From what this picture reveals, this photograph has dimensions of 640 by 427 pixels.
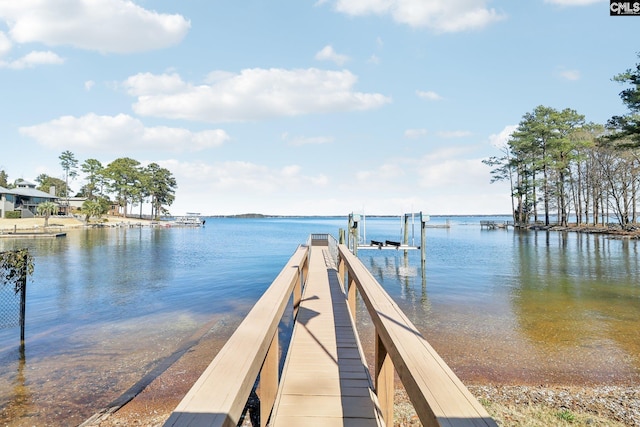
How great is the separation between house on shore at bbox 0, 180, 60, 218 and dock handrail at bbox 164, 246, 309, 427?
70901 millimetres

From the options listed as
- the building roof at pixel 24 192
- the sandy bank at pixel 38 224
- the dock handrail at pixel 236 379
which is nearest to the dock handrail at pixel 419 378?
the dock handrail at pixel 236 379

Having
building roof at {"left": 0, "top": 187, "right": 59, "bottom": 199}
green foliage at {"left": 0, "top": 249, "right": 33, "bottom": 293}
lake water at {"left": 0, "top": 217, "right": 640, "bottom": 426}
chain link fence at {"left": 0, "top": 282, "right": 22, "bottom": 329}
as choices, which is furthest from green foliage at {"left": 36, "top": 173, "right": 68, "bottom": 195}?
green foliage at {"left": 0, "top": 249, "right": 33, "bottom": 293}

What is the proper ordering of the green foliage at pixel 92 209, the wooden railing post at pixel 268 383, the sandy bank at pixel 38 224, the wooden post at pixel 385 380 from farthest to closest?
the green foliage at pixel 92 209 < the sandy bank at pixel 38 224 < the wooden railing post at pixel 268 383 < the wooden post at pixel 385 380

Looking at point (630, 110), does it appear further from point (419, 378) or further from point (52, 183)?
point (52, 183)

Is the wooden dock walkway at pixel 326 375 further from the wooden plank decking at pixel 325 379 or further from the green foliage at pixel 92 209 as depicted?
the green foliage at pixel 92 209

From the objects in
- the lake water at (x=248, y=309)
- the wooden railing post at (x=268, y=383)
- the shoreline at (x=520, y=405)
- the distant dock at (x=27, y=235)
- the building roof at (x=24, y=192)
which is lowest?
the lake water at (x=248, y=309)

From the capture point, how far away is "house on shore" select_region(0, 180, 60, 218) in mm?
52566

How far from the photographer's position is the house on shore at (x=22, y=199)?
172 feet

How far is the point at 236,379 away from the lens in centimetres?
198

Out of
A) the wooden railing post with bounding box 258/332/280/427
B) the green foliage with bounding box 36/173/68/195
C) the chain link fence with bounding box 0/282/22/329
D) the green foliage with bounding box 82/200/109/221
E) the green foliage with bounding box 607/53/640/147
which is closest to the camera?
the wooden railing post with bounding box 258/332/280/427

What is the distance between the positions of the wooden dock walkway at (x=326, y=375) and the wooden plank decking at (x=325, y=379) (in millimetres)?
11

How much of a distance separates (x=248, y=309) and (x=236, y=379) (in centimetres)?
1110

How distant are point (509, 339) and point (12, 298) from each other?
20236mm

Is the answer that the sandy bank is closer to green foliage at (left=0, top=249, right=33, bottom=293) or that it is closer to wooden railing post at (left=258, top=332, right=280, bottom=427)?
green foliage at (left=0, top=249, right=33, bottom=293)
